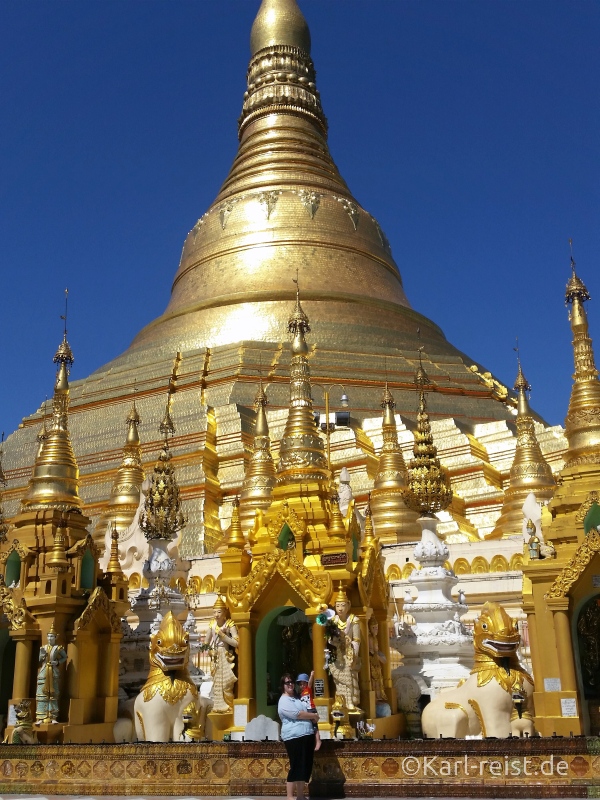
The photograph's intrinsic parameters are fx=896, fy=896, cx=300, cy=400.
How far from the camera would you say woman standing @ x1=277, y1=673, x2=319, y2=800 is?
20.8ft

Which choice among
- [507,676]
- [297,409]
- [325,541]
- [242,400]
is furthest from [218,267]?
[507,676]

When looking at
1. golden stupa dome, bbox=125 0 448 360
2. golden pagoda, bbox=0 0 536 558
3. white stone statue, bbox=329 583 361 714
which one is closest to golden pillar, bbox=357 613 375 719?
white stone statue, bbox=329 583 361 714

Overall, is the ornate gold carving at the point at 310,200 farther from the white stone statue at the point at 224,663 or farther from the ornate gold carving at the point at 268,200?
the white stone statue at the point at 224,663

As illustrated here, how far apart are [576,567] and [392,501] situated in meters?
7.83

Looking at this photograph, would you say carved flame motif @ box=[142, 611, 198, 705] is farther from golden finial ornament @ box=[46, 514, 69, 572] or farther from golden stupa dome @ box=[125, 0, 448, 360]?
golden stupa dome @ box=[125, 0, 448, 360]

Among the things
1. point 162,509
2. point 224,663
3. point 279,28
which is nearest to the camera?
point 224,663

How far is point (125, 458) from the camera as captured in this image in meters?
21.7

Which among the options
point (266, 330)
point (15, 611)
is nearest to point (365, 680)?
point (15, 611)

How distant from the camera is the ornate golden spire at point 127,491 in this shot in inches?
807

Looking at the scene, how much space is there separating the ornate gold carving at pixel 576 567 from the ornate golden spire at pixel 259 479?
8846 mm

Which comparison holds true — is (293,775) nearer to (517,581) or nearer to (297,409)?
(297,409)

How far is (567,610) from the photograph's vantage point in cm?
977

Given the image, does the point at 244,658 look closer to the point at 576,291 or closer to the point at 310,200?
the point at 576,291

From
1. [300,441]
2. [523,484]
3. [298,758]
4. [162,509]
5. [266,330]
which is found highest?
[266,330]
